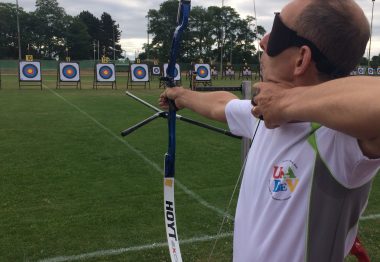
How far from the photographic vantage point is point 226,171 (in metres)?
5.16

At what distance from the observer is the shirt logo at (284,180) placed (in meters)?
1.02

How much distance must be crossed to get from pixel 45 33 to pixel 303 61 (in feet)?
245

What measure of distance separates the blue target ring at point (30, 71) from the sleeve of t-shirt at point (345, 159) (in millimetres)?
19688

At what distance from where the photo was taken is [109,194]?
4.27 metres

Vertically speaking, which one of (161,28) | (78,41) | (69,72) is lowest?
(69,72)

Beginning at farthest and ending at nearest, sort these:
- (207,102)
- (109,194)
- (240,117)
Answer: (109,194) < (207,102) < (240,117)

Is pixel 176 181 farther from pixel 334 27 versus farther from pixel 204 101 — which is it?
pixel 334 27

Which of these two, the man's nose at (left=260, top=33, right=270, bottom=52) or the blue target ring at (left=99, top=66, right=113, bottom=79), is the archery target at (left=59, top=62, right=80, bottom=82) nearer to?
the blue target ring at (left=99, top=66, right=113, bottom=79)

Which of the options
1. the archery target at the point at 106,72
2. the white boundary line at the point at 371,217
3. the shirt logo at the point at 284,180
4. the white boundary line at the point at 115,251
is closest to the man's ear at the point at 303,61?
the shirt logo at the point at 284,180

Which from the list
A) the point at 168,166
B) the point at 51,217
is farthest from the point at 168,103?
the point at 51,217

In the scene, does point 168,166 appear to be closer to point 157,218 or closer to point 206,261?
point 206,261

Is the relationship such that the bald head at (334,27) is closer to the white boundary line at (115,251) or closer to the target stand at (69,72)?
the white boundary line at (115,251)

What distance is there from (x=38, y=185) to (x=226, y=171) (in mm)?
2107

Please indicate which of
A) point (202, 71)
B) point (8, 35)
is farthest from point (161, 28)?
point (202, 71)
